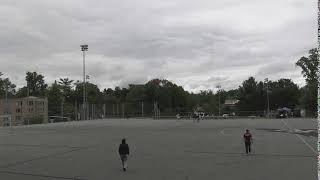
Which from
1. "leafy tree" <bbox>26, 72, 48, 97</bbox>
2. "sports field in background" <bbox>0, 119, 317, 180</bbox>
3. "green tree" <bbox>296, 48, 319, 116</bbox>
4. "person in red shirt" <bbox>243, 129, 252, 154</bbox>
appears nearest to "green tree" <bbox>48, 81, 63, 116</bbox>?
"leafy tree" <bbox>26, 72, 48, 97</bbox>

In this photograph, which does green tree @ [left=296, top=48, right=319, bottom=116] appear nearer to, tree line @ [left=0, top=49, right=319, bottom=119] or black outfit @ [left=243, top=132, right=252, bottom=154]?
tree line @ [left=0, top=49, right=319, bottom=119]

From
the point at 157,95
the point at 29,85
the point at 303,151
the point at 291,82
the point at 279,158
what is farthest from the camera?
the point at 29,85

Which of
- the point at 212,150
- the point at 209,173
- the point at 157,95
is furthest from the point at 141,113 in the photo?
the point at 209,173

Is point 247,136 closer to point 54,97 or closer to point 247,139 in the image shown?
point 247,139

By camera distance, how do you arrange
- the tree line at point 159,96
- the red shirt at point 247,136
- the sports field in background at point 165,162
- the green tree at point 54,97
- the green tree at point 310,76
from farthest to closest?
the green tree at point 54,97 → the tree line at point 159,96 → the green tree at point 310,76 → the red shirt at point 247,136 → the sports field in background at point 165,162

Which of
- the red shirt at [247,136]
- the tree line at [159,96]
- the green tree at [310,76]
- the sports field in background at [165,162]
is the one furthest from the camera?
the tree line at [159,96]

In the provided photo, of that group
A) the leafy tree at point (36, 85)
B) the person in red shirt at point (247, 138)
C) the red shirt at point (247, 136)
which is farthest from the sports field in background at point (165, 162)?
the leafy tree at point (36, 85)

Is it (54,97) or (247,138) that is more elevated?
(54,97)

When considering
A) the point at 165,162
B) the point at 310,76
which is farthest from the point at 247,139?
the point at 310,76

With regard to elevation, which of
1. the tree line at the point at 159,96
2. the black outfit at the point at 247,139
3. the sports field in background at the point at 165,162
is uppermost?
the tree line at the point at 159,96

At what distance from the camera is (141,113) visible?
119125 mm

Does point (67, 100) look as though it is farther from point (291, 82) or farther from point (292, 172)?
point (292, 172)

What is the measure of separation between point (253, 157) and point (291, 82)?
142 m

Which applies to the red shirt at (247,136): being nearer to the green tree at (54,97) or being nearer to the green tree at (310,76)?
the green tree at (310,76)
